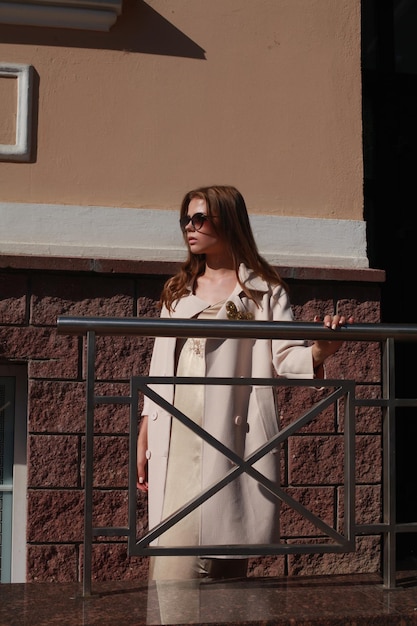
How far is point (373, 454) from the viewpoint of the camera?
469 cm

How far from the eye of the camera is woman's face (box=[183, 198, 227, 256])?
339cm

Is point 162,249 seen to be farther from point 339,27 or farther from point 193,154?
point 339,27

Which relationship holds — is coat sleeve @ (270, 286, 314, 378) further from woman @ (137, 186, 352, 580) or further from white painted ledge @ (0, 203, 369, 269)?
white painted ledge @ (0, 203, 369, 269)

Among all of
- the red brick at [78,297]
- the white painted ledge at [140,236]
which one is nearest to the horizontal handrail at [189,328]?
the red brick at [78,297]

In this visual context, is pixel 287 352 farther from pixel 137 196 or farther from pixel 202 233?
pixel 137 196

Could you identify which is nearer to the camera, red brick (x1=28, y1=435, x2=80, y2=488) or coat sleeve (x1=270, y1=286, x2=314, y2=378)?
coat sleeve (x1=270, y1=286, x2=314, y2=378)

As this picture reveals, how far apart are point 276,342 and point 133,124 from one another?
1919mm

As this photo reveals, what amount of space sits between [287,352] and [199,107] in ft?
6.61

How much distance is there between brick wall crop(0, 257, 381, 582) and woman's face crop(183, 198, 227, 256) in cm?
116

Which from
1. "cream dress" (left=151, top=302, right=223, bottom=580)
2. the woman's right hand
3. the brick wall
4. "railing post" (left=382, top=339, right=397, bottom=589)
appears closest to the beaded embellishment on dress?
"cream dress" (left=151, top=302, right=223, bottom=580)

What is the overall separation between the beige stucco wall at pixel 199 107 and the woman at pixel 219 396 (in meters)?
1.40

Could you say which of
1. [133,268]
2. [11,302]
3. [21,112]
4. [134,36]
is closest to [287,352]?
[133,268]

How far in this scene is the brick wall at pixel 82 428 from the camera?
14.5 feet

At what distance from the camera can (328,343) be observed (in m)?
3.09
